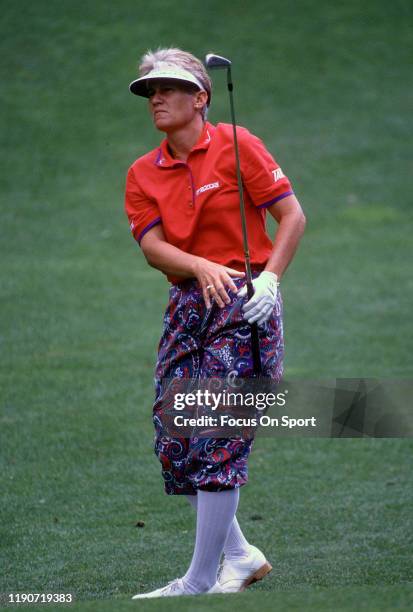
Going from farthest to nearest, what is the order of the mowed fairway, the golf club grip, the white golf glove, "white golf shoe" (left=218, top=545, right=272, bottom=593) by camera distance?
the mowed fairway < "white golf shoe" (left=218, top=545, right=272, bottom=593) < the golf club grip < the white golf glove

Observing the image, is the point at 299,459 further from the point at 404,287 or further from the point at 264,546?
the point at 404,287

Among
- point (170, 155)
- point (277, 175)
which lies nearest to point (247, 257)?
point (277, 175)

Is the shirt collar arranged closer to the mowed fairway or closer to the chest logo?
the chest logo

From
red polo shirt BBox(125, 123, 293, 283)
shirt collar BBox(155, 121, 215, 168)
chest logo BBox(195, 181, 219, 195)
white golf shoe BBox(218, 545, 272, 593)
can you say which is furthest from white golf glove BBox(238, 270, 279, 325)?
white golf shoe BBox(218, 545, 272, 593)

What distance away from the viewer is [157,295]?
1086 centimetres

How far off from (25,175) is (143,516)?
1021 centimetres

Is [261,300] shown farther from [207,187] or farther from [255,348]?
[207,187]

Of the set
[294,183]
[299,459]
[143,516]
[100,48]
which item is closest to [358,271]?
[294,183]

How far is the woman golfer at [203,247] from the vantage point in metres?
4.21

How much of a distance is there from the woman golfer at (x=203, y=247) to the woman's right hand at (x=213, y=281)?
0.01m

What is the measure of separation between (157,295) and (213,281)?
6800 mm

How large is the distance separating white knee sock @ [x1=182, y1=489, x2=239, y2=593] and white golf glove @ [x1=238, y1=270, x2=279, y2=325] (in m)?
0.68

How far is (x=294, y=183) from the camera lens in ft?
48.8

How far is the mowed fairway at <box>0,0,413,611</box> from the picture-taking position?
17.1ft
